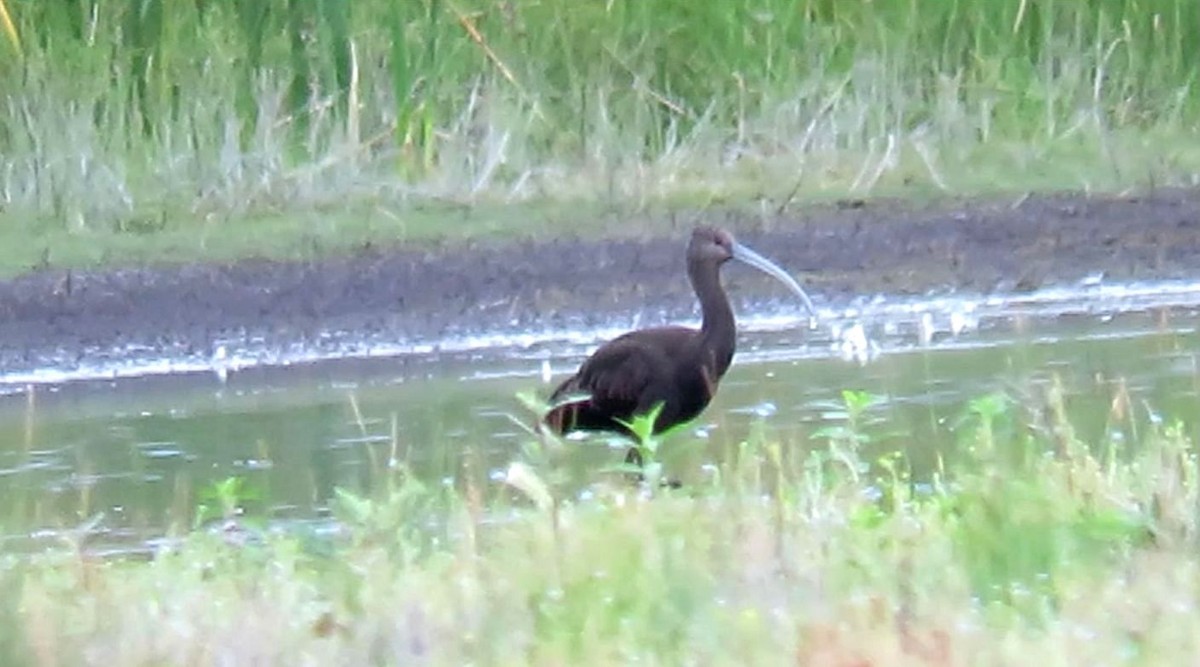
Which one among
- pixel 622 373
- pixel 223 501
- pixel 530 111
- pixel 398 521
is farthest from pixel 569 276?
pixel 398 521

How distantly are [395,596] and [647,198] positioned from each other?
7.45 m

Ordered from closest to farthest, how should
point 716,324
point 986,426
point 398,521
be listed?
point 398,521
point 986,426
point 716,324

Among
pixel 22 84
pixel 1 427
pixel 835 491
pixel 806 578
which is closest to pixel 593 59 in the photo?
pixel 22 84

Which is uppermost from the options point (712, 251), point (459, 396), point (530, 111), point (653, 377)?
point (530, 111)

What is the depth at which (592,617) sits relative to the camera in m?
4.80

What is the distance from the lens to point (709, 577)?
5.04m

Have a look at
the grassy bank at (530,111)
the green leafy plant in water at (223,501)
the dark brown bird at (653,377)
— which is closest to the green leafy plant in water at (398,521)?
the green leafy plant in water at (223,501)

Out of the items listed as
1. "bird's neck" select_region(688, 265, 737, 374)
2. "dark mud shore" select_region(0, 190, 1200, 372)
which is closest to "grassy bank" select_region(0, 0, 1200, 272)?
"dark mud shore" select_region(0, 190, 1200, 372)

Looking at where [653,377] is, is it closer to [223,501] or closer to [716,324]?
[716,324]

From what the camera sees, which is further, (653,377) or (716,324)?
(716,324)

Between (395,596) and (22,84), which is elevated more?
(22,84)

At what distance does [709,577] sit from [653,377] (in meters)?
3.75

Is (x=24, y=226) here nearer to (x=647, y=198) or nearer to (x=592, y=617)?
(x=647, y=198)

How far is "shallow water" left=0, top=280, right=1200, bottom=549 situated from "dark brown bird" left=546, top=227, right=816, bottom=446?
0.13m
